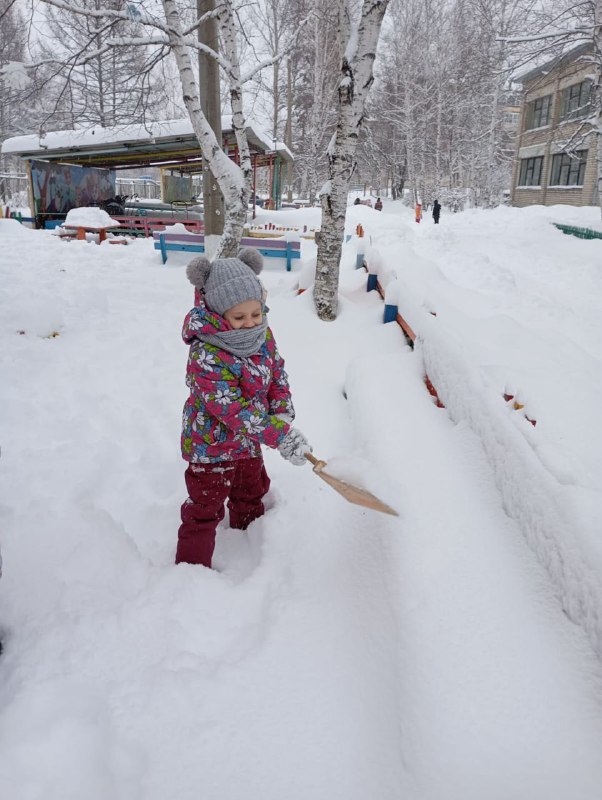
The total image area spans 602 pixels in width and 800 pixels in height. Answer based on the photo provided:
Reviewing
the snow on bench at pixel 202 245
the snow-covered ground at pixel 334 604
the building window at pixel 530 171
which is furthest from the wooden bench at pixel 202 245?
the building window at pixel 530 171

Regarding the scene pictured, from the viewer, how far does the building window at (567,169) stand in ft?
76.9

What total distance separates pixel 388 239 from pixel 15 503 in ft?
47.5

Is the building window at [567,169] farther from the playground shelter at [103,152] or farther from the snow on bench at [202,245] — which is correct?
the snow on bench at [202,245]

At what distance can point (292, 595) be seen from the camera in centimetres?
212

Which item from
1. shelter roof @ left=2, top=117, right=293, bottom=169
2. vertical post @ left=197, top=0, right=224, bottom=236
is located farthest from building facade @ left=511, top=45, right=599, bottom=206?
vertical post @ left=197, top=0, right=224, bottom=236

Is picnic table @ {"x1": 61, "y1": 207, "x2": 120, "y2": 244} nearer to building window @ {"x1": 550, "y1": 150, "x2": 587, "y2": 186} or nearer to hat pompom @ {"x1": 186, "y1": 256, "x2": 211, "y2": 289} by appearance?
hat pompom @ {"x1": 186, "y1": 256, "x2": 211, "y2": 289}

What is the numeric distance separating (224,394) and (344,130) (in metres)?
4.50

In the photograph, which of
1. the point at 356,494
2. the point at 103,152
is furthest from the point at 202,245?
the point at 356,494

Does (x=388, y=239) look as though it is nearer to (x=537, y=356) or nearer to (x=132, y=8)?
(x=132, y=8)

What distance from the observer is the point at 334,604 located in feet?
6.75

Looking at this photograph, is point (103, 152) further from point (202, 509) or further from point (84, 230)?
point (202, 509)

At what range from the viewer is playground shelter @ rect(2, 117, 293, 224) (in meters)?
14.0

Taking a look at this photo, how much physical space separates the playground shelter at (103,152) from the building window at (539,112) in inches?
639

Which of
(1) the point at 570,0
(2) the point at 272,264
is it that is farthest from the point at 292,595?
(1) the point at 570,0
